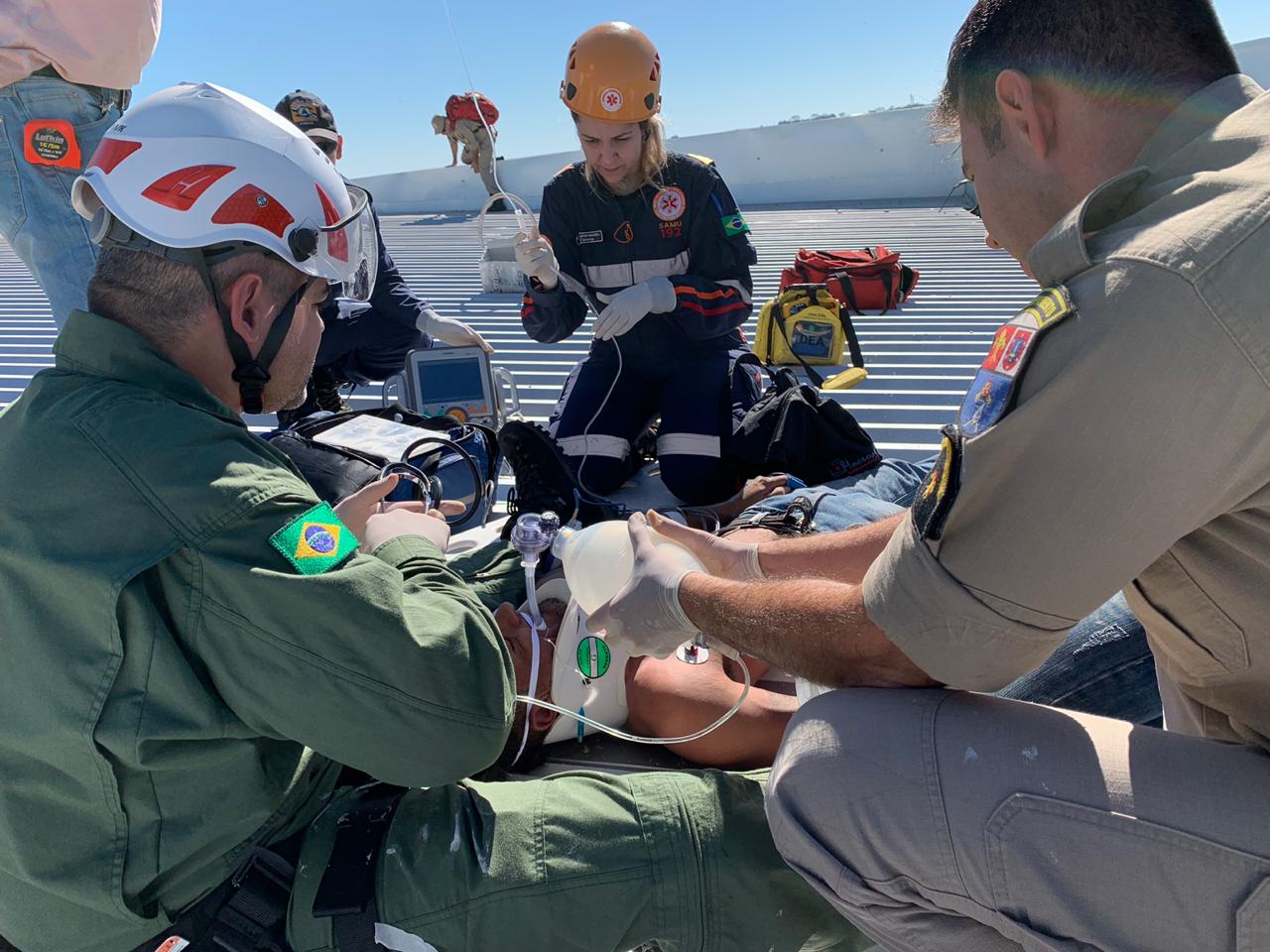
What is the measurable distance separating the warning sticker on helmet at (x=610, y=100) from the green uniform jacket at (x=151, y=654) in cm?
295

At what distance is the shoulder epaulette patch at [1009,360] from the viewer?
1272mm

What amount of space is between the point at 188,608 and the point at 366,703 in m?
0.30

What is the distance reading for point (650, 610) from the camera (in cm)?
210

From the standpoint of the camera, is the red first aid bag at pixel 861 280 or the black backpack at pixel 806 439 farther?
the red first aid bag at pixel 861 280

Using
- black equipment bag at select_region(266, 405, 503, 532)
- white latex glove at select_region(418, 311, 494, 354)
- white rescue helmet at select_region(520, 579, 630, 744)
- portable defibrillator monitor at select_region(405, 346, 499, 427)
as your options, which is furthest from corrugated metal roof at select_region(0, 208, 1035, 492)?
white rescue helmet at select_region(520, 579, 630, 744)

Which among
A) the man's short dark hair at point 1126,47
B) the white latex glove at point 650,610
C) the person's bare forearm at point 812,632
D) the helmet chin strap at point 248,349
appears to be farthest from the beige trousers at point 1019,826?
the helmet chin strap at point 248,349

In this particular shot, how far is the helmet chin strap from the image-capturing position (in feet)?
5.64

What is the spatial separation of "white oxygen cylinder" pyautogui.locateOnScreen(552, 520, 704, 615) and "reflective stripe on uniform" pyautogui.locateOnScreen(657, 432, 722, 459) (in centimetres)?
160

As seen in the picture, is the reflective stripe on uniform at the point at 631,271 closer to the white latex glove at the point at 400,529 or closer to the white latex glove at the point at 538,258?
the white latex glove at the point at 538,258

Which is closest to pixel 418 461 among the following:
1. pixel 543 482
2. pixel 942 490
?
pixel 543 482

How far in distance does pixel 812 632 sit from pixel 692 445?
95.0 inches

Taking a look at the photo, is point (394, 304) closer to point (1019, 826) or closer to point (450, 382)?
point (450, 382)

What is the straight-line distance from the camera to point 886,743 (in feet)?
5.08

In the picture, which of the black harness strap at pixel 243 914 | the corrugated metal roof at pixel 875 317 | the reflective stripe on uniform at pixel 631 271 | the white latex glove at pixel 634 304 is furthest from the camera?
the corrugated metal roof at pixel 875 317
